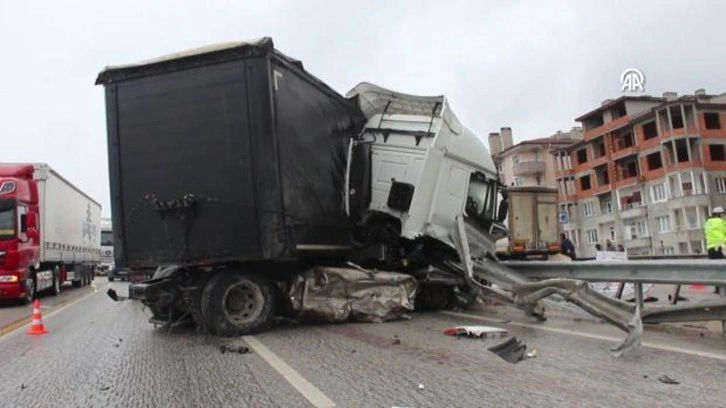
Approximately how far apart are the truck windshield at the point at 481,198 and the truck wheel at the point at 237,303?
4166mm

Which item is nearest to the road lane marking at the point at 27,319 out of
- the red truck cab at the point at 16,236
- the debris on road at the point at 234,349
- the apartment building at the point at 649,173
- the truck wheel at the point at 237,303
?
the red truck cab at the point at 16,236

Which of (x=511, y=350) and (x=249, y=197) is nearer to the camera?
(x=511, y=350)

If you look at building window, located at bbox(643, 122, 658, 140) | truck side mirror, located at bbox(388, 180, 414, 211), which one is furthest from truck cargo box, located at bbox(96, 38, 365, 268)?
building window, located at bbox(643, 122, 658, 140)

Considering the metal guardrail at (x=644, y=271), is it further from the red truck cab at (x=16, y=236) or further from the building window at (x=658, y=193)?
the building window at (x=658, y=193)

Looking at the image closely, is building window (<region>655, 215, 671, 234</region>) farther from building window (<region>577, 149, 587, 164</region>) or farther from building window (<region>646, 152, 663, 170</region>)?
building window (<region>577, 149, 587, 164</region>)

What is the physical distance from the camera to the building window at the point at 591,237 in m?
66.2

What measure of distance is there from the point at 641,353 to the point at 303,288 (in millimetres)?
4266

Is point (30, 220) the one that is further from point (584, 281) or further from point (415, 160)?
point (584, 281)

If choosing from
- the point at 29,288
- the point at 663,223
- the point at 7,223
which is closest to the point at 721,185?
the point at 663,223

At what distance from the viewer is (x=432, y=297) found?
35.8 feet

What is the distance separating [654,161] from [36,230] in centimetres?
5358

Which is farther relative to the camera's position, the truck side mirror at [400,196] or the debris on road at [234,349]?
the truck side mirror at [400,196]

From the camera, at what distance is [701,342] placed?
691 centimetres

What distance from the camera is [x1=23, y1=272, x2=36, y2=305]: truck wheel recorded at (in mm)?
17019
